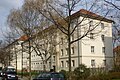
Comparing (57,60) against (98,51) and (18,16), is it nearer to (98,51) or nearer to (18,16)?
(98,51)

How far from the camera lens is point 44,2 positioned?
86.9ft

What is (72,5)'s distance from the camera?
961 inches

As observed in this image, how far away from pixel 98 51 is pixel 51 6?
46542mm

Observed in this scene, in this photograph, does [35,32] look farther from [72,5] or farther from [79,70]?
[72,5]

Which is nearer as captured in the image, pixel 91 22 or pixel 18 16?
pixel 91 22

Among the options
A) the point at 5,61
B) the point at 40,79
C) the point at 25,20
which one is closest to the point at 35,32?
the point at 25,20

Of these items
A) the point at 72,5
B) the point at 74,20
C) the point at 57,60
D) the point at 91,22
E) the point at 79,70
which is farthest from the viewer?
the point at 57,60

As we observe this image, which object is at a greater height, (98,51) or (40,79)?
(98,51)

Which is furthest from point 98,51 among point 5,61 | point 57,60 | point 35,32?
point 35,32

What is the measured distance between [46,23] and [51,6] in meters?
13.9

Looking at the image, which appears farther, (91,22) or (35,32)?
(35,32)

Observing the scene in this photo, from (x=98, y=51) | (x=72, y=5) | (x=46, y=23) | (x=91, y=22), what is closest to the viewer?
(x=72, y=5)

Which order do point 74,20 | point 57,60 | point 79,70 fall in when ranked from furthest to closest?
1. point 57,60
2. point 79,70
3. point 74,20

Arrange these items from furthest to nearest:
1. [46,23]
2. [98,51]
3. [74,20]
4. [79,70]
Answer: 1. [98,51]
2. [46,23]
3. [79,70]
4. [74,20]
